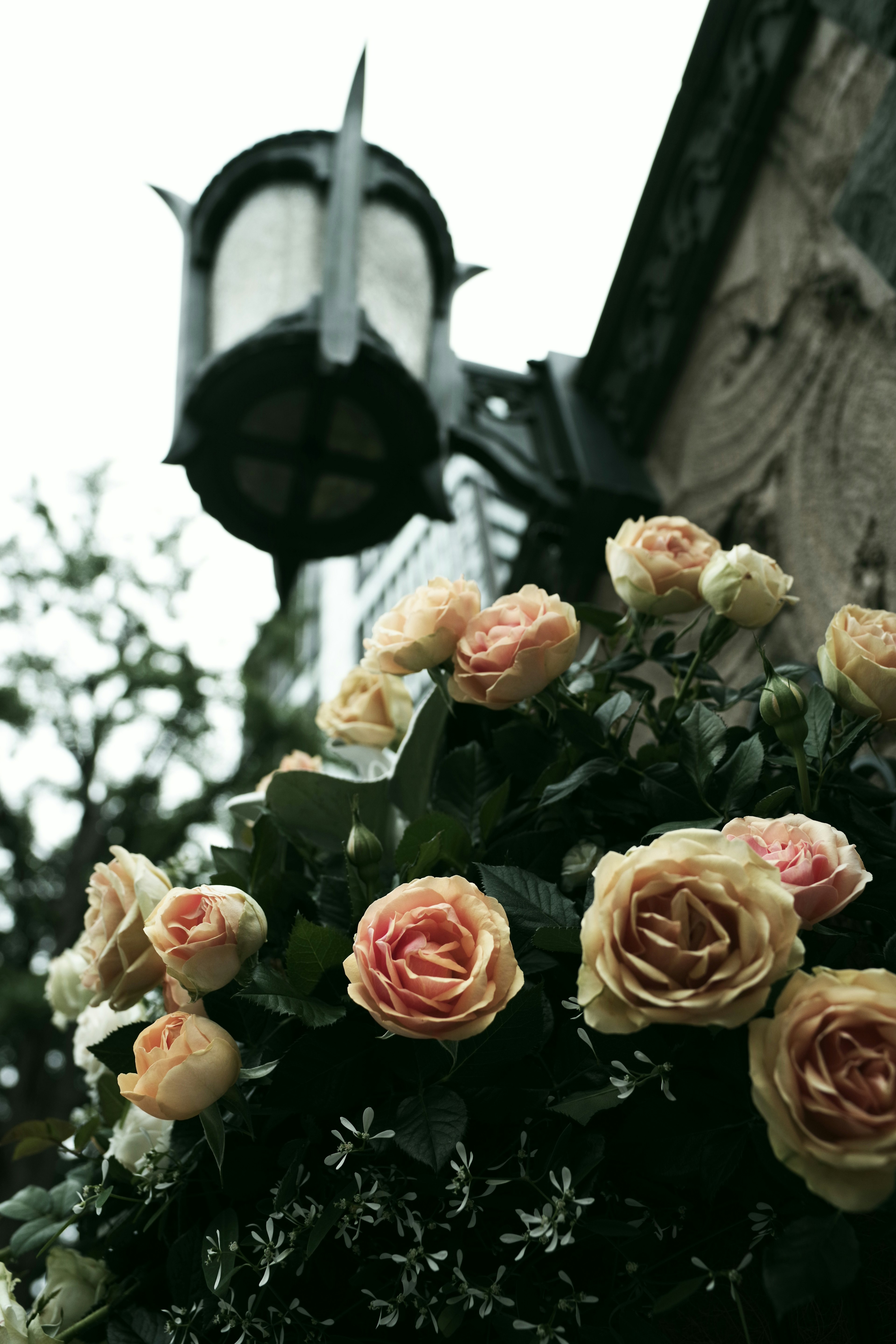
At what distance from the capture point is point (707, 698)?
3.49ft

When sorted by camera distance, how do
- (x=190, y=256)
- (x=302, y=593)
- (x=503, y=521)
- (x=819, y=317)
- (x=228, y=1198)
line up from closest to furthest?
(x=228, y=1198) → (x=819, y=317) → (x=190, y=256) → (x=503, y=521) → (x=302, y=593)

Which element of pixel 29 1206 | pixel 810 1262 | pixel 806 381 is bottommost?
pixel 29 1206

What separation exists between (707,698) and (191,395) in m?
1.04

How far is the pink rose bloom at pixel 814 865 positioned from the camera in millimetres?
635

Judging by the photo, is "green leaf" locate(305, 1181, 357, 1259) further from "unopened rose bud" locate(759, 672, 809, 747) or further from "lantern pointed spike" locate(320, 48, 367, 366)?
"lantern pointed spike" locate(320, 48, 367, 366)

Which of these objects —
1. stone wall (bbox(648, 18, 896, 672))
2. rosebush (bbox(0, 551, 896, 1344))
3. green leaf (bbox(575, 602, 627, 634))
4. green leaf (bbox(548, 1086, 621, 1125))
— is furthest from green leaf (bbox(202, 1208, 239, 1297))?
stone wall (bbox(648, 18, 896, 672))

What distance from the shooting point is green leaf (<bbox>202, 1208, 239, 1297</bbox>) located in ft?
2.16

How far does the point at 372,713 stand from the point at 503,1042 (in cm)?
55

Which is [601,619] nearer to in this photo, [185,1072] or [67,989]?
[185,1072]

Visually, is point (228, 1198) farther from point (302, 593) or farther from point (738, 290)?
point (302, 593)

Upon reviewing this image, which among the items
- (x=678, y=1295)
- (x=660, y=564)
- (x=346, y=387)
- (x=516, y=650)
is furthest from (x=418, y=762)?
(x=346, y=387)

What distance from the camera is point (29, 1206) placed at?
0.98 metres

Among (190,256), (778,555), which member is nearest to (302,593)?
(190,256)

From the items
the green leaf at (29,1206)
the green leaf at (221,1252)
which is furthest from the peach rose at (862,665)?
the green leaf at (29,1206)
